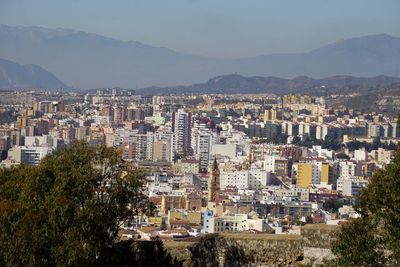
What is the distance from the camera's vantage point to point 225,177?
4181cm

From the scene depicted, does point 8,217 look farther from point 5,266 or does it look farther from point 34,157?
point 34,157

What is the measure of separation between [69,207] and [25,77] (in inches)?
5156

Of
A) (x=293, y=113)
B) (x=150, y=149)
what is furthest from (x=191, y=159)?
(x=293, y=113)

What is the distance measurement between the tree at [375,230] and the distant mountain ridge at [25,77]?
11728 centimetres

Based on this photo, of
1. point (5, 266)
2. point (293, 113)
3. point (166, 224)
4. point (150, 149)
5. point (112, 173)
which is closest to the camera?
point (5, 266)

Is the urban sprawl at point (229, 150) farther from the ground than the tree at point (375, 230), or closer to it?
closer to it

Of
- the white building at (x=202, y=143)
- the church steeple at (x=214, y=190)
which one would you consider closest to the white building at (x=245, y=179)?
the church steeple at (x=214, y=190)

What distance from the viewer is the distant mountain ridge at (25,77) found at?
12705 cm

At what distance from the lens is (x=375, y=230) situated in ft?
13.1

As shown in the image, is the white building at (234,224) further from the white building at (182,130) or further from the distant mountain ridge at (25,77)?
the distant mountain ridge at (25,77)

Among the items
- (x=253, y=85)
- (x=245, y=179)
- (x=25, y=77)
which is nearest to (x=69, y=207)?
(x=245, y=179)

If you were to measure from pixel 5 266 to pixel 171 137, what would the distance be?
50465mm

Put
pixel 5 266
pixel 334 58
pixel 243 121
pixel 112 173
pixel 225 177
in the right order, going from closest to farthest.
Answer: pixel 5 266
pixel 112 173
pixel 225 177
pixel 243 121
pixel 334 58

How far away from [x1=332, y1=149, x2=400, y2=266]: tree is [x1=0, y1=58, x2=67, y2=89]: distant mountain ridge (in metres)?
117
